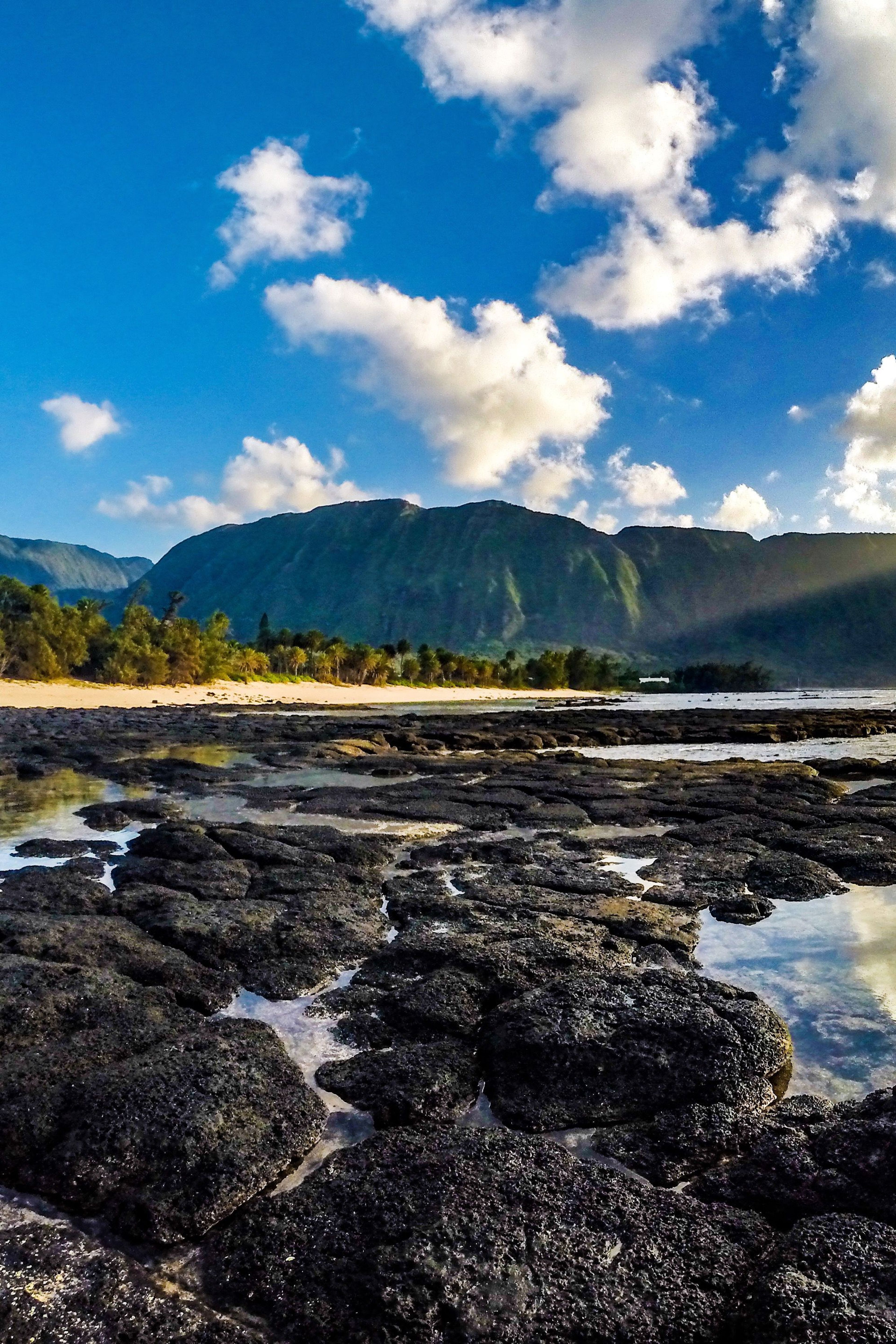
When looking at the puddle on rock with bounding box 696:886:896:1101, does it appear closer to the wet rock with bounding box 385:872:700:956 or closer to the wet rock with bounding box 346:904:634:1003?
the wet rock with bounding box 385:872:700:956

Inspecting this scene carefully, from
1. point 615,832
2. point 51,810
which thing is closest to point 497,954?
point 615,832

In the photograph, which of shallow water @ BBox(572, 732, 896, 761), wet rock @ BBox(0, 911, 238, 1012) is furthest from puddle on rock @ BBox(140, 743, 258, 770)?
wet rock @ BBox(0, 911, 238, 1012)

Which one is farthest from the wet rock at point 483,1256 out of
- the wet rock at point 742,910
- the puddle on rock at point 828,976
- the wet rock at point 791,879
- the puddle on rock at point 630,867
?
the wet rock at point 791,879

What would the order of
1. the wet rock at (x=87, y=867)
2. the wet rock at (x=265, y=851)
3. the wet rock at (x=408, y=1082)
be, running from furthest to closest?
the wet rock at (x=265, y=851) < the wet rock at (x=87, y=867) < the wet rock at (x=408, y=1082)

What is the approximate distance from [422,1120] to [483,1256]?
1323 millimetres

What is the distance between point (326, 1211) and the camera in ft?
11.6

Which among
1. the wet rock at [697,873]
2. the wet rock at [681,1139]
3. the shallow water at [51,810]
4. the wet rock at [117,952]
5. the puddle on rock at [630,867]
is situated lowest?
the shallow water at [51,810]

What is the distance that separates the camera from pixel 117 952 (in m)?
6.88

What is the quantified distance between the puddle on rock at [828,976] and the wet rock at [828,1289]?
1568 millimetres

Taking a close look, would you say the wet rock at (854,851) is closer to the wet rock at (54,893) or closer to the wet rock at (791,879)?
the wet rock at (791,879)

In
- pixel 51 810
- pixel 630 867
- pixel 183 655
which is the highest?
pixel 183 655

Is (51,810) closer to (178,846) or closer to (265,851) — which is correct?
(178,846)

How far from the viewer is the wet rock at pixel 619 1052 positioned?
15.3 feet

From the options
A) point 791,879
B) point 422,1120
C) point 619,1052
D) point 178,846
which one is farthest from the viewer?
point 178,846
